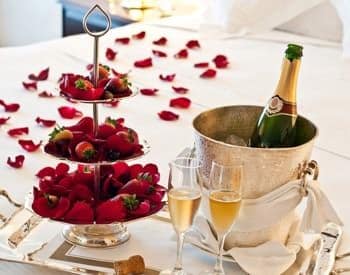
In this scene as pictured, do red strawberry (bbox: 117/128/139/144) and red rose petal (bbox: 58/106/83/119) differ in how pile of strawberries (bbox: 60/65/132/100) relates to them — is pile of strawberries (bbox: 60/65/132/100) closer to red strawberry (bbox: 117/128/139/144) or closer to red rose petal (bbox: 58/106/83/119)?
red strawberry (bbox: 117/128/139/144)

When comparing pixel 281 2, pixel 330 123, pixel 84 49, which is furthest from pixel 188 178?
pixel 281 2

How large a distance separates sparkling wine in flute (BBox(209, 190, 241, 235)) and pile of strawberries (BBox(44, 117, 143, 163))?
0.18 metres

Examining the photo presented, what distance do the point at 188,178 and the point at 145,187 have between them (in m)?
0.17

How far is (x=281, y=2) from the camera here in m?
2.68

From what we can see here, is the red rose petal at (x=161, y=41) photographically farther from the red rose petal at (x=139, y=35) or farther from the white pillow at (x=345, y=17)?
the white pillow at (x=345, y=17)

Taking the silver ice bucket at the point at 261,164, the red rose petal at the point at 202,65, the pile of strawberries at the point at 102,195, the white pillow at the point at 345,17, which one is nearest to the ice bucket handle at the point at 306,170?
the silver ice bucket at the point at 261,164

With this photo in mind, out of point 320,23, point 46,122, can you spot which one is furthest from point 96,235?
point 320,23

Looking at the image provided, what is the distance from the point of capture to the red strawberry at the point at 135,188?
1067 millimetres

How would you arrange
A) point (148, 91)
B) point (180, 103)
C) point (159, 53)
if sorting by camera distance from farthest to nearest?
point (159, 53) < point (148, 91) < point (180, 103)

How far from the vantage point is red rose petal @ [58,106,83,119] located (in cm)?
171

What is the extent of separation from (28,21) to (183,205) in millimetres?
3612

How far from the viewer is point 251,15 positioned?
106 inches

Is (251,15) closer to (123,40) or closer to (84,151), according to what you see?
A: (123,40)

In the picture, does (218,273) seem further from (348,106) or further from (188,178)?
(348,106)
